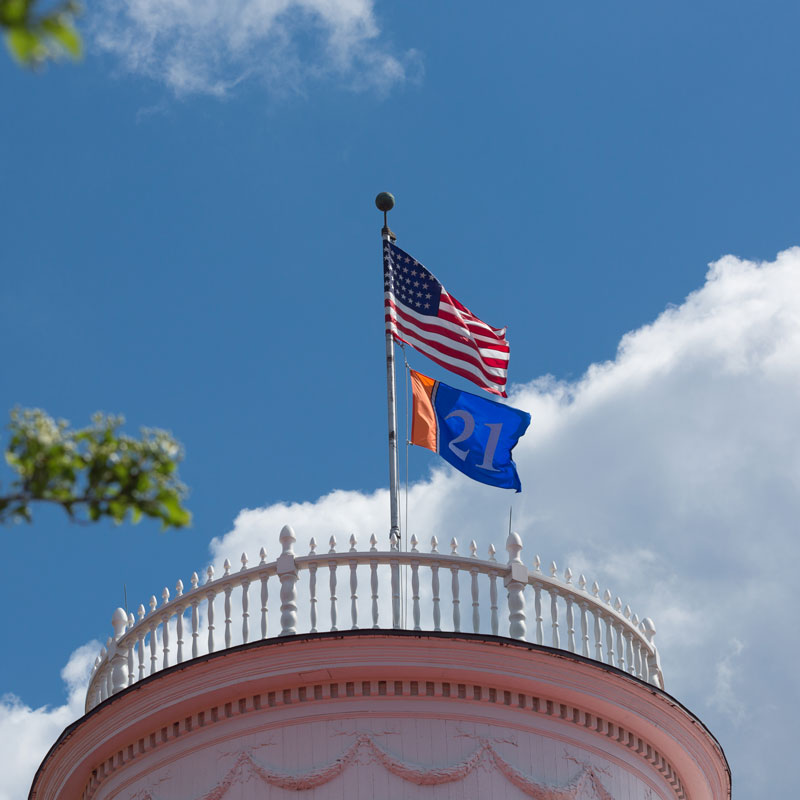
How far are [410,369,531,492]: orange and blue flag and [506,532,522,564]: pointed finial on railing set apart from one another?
284cm

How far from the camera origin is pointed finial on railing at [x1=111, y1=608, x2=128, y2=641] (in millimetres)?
19108

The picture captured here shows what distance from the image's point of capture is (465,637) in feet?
56.6

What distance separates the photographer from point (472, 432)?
21438 millimetres

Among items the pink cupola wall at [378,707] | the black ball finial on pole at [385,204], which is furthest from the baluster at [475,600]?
the black ball finial on pole at [385,204]

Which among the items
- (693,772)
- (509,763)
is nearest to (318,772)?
(509,763)

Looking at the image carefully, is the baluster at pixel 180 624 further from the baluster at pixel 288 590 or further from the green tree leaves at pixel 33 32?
the green tree leaves at pixel 33 32

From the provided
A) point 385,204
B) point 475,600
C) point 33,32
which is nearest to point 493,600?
point 475,600

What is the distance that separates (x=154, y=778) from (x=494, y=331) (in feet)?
29.2

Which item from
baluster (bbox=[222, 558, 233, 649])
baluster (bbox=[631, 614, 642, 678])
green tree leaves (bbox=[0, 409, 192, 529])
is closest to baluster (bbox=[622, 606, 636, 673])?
baluster (bbox=[631, 614, 642, 678])

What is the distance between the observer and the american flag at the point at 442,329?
2295cm

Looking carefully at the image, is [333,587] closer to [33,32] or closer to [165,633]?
[165,633]

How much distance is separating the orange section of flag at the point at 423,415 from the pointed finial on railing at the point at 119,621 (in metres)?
4.86

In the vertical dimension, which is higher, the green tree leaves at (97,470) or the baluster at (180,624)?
the baluster at (180,624)

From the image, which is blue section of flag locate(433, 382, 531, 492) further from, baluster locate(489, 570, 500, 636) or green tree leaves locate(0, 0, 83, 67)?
green tree leaves locate(0, 0, 83, 67)
